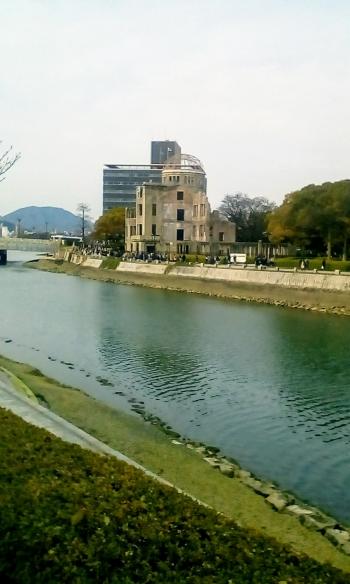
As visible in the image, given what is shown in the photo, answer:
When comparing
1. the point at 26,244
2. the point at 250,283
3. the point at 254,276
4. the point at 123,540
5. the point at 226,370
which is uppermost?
the point at 26,244

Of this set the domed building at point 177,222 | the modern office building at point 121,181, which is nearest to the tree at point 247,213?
the domed building at point 177,222

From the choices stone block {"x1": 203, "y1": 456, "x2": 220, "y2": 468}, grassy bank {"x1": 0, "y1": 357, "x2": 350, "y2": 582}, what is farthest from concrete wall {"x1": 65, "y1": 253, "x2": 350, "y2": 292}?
stone block {"x1": 203, "y1": 456, "x2": 220, "y2": 468}

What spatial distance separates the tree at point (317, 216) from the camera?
5908 centimetres

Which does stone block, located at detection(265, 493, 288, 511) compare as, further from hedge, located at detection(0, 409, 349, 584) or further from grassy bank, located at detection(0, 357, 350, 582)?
hedge, located at detection(0, 409, 349, 584)

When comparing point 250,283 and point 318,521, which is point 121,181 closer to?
point 250,283

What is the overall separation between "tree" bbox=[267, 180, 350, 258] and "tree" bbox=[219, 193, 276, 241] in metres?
23.9

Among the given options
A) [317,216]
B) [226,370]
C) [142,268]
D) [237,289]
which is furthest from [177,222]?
[226,370]

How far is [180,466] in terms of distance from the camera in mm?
12781

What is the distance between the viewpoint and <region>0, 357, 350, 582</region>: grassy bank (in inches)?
381

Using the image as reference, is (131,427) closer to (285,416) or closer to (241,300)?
(285,416)

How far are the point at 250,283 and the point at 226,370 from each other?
32.9 meters

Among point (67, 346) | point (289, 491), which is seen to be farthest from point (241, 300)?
point (289, 491)

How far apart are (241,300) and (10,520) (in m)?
50.2

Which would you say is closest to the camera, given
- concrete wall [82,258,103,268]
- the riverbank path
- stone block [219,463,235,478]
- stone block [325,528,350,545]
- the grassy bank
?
the grassy bank
